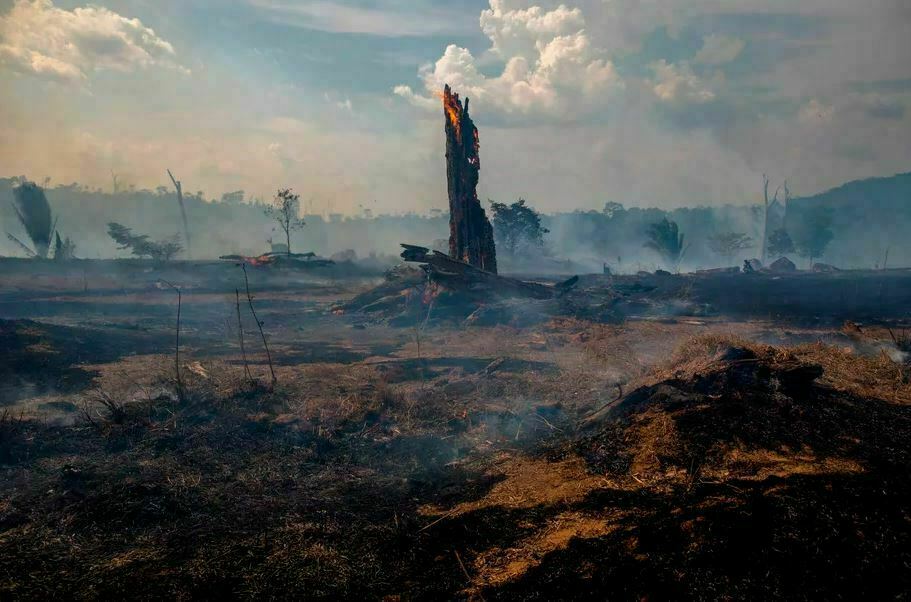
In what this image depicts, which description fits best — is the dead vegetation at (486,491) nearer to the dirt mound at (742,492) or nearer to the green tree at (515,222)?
the dirt mound at (742,492)

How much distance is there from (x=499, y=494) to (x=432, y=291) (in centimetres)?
1610

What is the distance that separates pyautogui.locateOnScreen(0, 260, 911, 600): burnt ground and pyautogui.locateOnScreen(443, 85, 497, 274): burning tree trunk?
12.4m

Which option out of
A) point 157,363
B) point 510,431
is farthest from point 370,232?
point 510,431

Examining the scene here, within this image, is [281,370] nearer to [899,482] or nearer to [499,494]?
[499,494]

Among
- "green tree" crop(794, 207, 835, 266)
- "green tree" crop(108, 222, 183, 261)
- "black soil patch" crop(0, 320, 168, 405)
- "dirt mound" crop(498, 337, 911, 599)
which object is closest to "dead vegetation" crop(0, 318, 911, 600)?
"dirt mound" crop(498, 337, 911, 599)

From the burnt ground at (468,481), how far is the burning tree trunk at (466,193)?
12.4m

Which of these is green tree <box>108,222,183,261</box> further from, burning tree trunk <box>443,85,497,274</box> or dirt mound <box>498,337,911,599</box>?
dirt mound <box>498,337,911,599</box>

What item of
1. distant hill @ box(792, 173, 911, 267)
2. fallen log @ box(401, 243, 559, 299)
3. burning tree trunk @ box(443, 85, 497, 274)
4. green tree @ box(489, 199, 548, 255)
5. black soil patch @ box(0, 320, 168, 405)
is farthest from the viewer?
distant hill @ box(792, 173, 911, 267)

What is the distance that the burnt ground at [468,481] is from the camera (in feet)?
12.1

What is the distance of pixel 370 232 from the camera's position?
104m

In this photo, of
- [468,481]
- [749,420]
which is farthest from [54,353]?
[749,420]

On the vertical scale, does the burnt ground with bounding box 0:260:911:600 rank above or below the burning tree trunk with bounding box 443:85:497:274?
below

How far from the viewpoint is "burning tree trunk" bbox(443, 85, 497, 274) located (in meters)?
23.5

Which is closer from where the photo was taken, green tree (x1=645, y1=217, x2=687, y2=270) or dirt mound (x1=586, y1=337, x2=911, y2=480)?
dirt mound (x1=586, y1=337, x2=911, y2=480)
